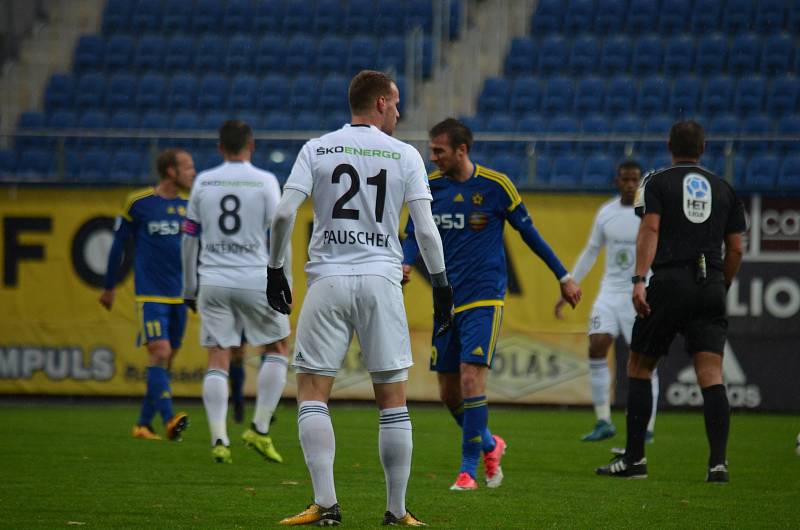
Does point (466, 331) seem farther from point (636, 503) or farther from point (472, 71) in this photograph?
point (472, 71)

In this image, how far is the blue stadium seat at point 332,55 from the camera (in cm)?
2239

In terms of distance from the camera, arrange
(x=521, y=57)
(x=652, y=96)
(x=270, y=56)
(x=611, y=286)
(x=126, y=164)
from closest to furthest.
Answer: (x=611, y=286)
(x=126, y=164)
(x=652, y=96)
(x=521, y=57)
(x=270, y=56)

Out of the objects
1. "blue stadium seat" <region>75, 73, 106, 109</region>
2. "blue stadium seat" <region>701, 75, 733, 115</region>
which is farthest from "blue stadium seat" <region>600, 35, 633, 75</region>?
"blue stadium seat" <region>75, 73, 106, 109</region>

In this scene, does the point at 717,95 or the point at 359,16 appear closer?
the point at 717,95

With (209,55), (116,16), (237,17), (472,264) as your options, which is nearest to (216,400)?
(472,264)

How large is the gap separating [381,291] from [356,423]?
24.8 ft

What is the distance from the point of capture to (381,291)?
5977 mm

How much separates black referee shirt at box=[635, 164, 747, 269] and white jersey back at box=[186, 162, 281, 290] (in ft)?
9.63

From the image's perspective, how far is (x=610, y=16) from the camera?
22.1m

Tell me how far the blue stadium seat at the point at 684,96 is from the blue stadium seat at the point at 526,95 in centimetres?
218

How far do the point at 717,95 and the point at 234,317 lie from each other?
1286cm

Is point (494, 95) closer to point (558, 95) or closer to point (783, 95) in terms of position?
point (558, 95)

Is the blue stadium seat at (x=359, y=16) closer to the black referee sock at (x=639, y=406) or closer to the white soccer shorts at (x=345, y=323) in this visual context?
the black referee sock at (x=639, y=406)

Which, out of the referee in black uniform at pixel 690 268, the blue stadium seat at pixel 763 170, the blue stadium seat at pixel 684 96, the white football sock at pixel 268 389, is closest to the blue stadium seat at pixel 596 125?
the blue stadium seat at pixel 684 96
